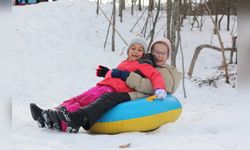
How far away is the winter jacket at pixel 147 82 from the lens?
2291 millimetres

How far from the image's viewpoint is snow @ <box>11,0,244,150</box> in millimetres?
1863

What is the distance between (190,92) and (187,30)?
9.25 ft

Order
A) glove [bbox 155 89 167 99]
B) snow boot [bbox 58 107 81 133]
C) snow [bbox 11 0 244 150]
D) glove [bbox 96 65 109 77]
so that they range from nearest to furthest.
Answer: snow [bbox 11 0 244 150]
snow boot [bbox 58 107 81 133]
glove [bbox 155 89 167 99]
glove [bbox 96 65 109 77]

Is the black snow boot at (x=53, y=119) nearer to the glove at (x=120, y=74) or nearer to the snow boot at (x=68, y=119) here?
Answer: the snow boot at (x=68, y=119)

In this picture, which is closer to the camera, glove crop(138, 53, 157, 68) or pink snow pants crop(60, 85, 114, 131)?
pink snow pants crop(60, 85, 114, 131)

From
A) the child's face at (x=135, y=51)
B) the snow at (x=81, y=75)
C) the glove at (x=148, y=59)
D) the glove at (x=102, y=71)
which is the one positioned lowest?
the snow at (x=81, y=75)

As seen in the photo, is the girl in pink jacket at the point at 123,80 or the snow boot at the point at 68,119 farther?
the girl in pink jacket at the point at 123,80

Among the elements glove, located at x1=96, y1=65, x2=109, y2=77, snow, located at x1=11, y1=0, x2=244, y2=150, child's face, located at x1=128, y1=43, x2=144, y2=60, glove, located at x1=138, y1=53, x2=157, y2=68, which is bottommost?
snow, located at x1=11, y1=0, x2=244, y2=150

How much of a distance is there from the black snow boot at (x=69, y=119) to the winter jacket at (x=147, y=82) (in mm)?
435

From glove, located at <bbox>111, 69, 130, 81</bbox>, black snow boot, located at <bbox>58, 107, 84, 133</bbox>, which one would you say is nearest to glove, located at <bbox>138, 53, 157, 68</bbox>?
glove, located at <bbox>111, 69, 130, 81</bbox>

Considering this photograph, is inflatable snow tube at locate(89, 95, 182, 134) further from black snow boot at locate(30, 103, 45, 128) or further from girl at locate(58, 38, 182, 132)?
black snow boot at locate(30, 103, 45, 128)

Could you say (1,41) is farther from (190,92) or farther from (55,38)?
(55,38)

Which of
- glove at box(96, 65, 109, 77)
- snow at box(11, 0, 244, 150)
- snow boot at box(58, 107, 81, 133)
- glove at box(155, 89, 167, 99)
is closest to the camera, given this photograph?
snow at box(11, 0, 244, 150)

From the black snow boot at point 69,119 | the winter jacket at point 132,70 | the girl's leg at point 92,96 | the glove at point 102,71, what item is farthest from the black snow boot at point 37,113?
the glove at point 102,71
